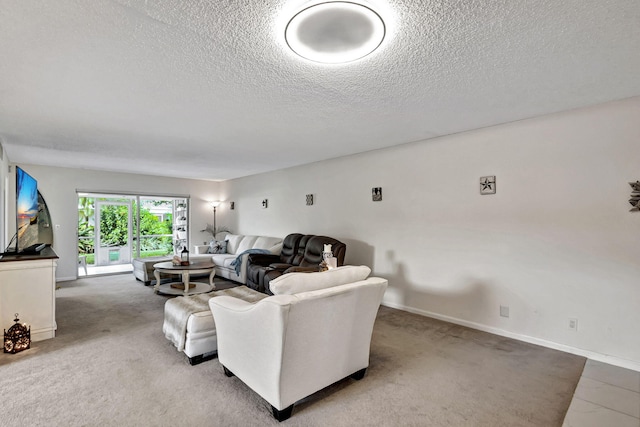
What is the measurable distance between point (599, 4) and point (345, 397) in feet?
8.81

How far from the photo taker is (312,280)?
206 cm

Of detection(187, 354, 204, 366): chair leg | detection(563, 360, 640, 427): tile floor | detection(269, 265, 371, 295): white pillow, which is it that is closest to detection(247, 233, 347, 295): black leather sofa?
detection(187, 354, 204, 366): chair leg

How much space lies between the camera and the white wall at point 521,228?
271cm

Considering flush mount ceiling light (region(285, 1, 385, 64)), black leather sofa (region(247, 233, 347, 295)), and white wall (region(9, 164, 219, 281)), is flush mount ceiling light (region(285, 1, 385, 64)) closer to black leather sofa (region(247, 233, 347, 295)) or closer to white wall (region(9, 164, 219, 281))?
black leather sofa (region(247, 233, 347, 295))

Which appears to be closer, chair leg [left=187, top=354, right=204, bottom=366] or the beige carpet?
the beige carpet

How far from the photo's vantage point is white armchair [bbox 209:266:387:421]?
6.01 ft

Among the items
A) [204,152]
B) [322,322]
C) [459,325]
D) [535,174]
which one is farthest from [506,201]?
[204,152]

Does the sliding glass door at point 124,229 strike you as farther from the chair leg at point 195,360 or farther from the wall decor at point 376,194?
the chair leg at point 195,360

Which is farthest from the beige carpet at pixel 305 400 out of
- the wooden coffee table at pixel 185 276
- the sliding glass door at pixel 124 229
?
the sliding glass door at pixel 124 229

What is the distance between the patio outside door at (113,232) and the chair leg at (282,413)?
22.6 feet

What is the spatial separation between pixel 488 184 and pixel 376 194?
5.05ft

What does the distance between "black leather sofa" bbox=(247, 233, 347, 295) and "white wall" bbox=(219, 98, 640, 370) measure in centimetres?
51

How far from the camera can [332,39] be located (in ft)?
Answer: 5.55

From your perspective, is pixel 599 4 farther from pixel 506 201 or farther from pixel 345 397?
pixel 345 397
